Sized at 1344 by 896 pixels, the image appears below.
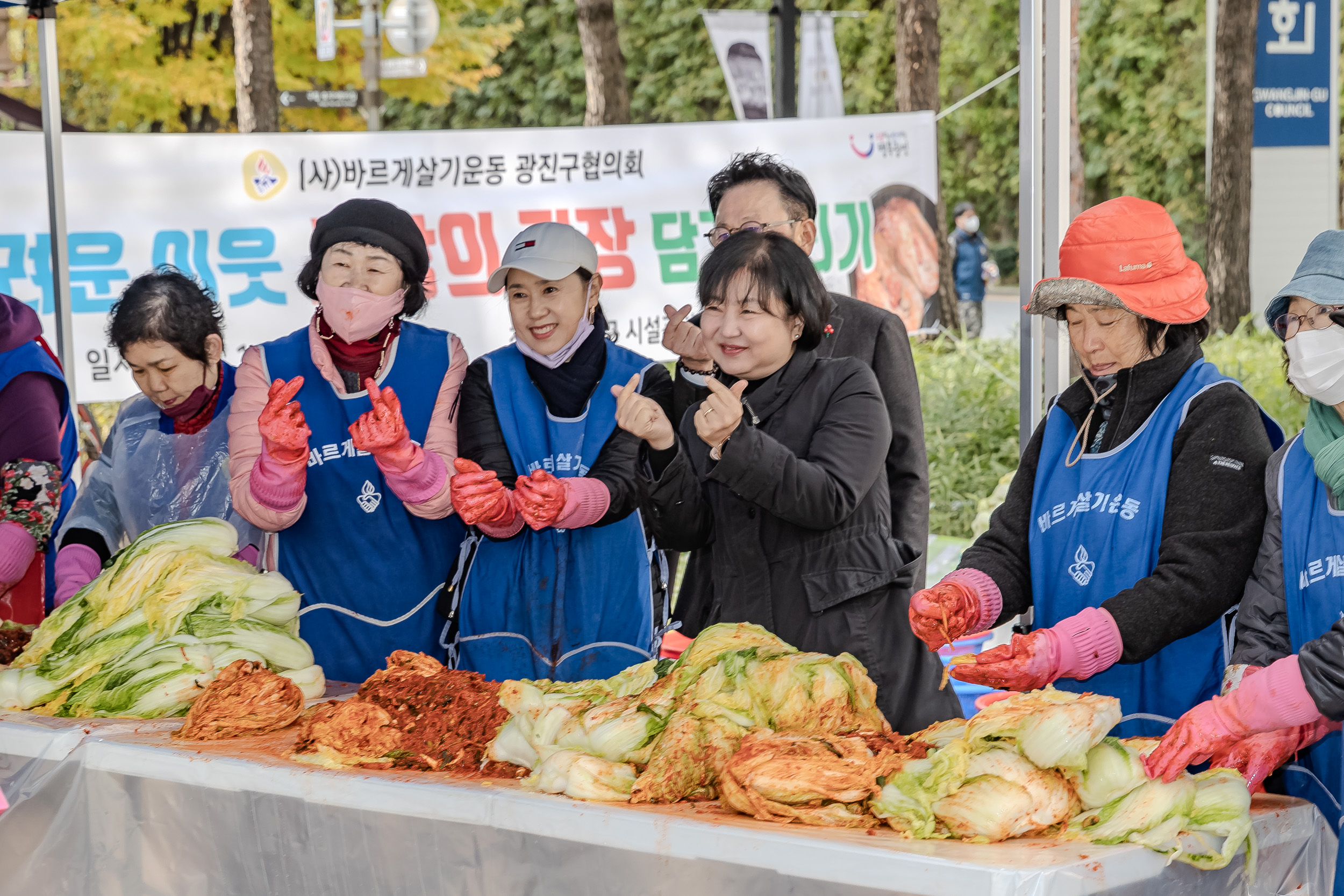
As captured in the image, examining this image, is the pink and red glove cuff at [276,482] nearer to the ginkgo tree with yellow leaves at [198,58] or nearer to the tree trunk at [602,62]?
the tree trunk at [602,62]

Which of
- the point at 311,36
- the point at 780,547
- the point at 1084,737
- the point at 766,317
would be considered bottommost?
the point at 1084,737

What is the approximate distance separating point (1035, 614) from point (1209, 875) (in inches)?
28.4

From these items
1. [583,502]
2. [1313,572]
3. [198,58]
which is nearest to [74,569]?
[583,502]

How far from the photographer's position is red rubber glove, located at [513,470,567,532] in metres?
2.73

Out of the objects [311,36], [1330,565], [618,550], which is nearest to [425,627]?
[618,550]

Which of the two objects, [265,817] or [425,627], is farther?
[425,627]

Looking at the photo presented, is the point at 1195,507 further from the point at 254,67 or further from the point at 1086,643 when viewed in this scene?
the point at 254,67

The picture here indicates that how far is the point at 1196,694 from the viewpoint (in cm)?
241

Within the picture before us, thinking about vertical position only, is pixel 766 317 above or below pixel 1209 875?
above

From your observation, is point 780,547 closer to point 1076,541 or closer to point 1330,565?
point 1076,541

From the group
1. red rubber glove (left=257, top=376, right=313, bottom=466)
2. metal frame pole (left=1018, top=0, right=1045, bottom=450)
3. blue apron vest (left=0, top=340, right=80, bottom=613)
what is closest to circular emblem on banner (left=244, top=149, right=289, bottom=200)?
blue apron vest (left=0, top=340, right=80, bottom=613)

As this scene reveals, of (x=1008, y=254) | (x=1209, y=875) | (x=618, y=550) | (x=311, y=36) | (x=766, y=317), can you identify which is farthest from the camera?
(x=1008, y=254)

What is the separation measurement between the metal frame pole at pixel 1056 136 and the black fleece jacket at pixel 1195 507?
77 cm

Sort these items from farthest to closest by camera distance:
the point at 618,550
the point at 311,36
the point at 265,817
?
the point at 311,36
the point at 618,550
the point at 265,817
